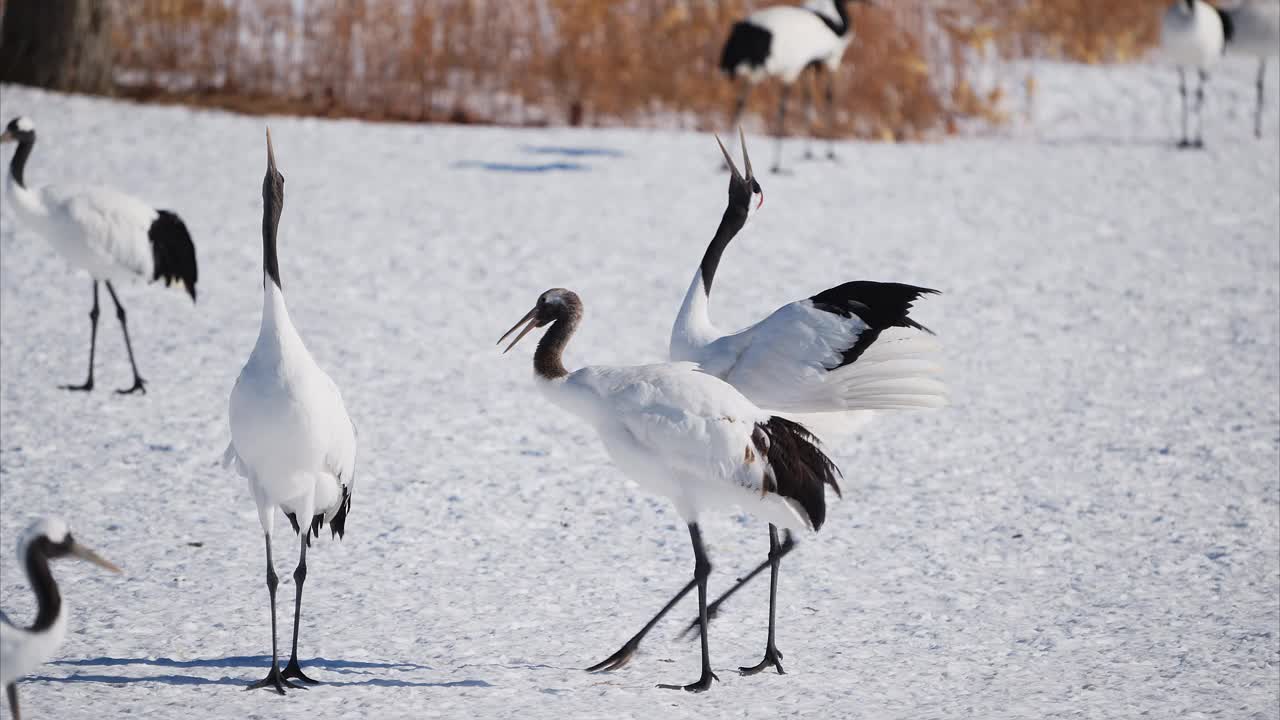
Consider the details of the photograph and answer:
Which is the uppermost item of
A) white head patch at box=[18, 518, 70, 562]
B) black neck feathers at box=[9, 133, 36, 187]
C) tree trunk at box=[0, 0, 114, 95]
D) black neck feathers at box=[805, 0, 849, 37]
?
black neck feathers at box=[805, 0, 849, 37]

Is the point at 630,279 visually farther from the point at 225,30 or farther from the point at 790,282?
the point at 225,30

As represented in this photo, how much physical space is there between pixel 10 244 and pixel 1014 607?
6964mm

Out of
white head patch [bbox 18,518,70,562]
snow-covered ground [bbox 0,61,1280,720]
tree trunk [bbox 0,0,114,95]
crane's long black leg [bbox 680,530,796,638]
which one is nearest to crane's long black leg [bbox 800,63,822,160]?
snow-covered ground [bbox 0,61,1280,720]

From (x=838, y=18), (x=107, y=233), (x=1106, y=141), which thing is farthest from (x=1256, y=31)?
(x=107, y=233)

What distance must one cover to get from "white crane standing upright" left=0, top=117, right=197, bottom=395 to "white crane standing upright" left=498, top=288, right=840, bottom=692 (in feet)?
12.0

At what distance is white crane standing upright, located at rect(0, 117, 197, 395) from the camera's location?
7.63 meters

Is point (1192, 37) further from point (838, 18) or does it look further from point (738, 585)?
point (738, 585)

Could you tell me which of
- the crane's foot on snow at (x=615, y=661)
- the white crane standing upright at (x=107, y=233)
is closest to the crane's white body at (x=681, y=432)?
the crane's foot on snow at (x=615, y=661)

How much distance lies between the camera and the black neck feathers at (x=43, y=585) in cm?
378

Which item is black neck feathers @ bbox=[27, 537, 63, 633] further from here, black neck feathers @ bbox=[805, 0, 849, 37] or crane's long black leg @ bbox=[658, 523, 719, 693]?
black neck feathers @ bbox=[805, 0, 849, 37]

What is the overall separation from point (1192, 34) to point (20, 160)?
9672mm

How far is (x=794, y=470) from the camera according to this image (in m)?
4.55

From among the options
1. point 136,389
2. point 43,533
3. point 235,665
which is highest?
point 43,533

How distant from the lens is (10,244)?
964 centimetres
